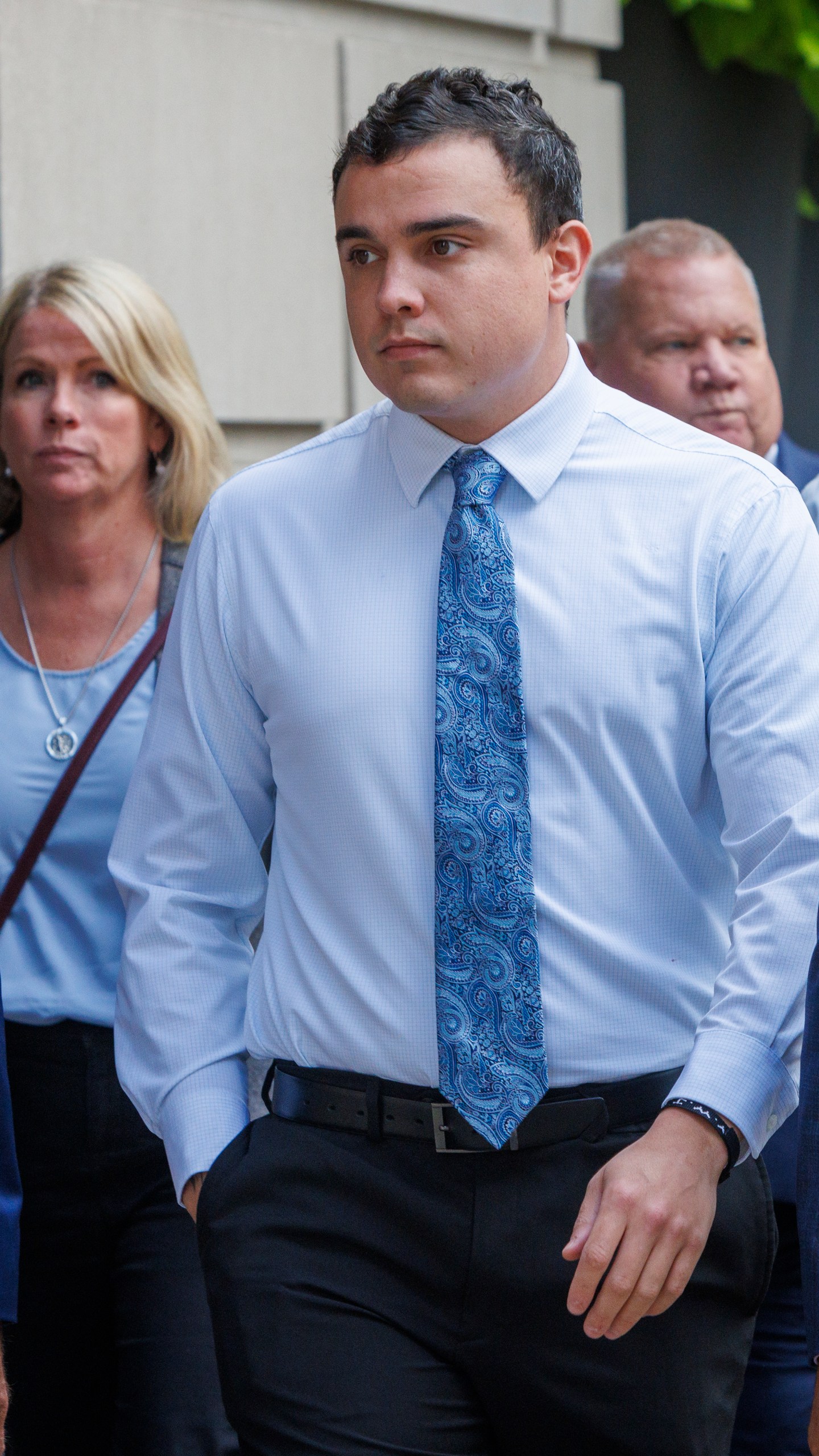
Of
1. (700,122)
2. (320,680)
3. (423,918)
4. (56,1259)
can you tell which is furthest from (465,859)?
(700,122)

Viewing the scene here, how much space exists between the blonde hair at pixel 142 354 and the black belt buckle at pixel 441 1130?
1.48 meters

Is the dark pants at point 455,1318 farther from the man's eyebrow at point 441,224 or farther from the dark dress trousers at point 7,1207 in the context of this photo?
the man's eyebrow at point 441,224

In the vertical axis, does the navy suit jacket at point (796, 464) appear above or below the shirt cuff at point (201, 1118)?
above

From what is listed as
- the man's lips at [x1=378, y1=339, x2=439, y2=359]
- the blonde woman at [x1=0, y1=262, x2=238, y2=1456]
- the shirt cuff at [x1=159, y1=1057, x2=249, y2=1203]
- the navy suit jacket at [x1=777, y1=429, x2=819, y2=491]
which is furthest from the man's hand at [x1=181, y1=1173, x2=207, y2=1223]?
the navy suit jacket at [x1=777, y1=429, x2=819, y2=491]

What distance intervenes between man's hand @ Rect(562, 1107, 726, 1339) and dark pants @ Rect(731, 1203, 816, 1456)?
54.6 inches

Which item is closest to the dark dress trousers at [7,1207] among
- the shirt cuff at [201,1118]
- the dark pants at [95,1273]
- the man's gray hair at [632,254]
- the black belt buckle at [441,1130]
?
the shirt cuff at [201,1118]

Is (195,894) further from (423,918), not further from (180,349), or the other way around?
(180,349)

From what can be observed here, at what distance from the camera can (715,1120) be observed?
6.23 ft

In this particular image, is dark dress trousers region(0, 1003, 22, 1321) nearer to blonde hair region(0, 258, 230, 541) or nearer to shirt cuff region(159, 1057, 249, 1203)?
shirt cuff region(159, 1057, 249, 1203)

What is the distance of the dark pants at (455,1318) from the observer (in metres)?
2.03

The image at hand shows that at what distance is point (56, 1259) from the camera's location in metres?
2.85

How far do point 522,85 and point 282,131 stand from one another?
2480 millimetres

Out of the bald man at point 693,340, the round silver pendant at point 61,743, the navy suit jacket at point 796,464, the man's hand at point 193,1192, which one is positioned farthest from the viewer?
the bald man at point 693,340

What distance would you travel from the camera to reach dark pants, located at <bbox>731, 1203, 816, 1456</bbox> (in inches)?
125
